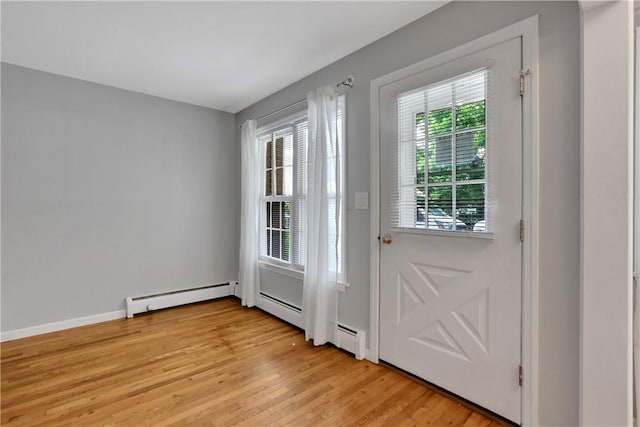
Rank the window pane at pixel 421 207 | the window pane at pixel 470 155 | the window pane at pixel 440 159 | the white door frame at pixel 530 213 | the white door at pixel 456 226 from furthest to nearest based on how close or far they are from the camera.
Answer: the window pane at pixel 421 207
the window pane at pixel 440 159
the window pane at pixel 470 155
the white door at pixel 456 226
the white door frame at pixel 530 213

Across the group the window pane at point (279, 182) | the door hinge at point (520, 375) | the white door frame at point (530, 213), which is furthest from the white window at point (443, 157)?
the window pane at point (279, 182)

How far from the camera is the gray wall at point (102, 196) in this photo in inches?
116

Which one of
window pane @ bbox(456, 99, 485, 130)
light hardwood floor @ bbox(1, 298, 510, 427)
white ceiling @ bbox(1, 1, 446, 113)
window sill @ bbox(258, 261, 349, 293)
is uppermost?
white ceiling @ bbox(1, 1, 446, 113)

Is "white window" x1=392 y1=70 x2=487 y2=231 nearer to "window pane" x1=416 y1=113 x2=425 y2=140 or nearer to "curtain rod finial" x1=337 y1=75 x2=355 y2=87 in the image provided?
"window pane" x1=416 y1=113 x2=425 y2=140

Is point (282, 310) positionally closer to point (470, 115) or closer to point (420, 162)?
point (420, 162)

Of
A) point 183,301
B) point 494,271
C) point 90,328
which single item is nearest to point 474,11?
point 494,271

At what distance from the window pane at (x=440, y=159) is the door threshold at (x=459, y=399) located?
1.38 metres

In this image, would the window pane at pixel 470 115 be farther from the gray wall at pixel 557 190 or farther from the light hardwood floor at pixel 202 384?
the light hardwood floor at pixel 202 384

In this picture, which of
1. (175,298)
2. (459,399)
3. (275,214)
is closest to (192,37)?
(275,214)

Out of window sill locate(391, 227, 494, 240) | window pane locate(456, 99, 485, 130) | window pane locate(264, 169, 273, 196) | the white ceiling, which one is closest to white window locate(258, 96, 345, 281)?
window pane locate(264, 169, 273, 196)

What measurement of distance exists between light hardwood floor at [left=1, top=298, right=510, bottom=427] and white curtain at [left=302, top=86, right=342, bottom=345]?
0.86 ft

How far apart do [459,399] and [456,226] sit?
109 centimetres

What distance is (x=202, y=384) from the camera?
2.17m

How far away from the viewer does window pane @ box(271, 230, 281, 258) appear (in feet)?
12.1
